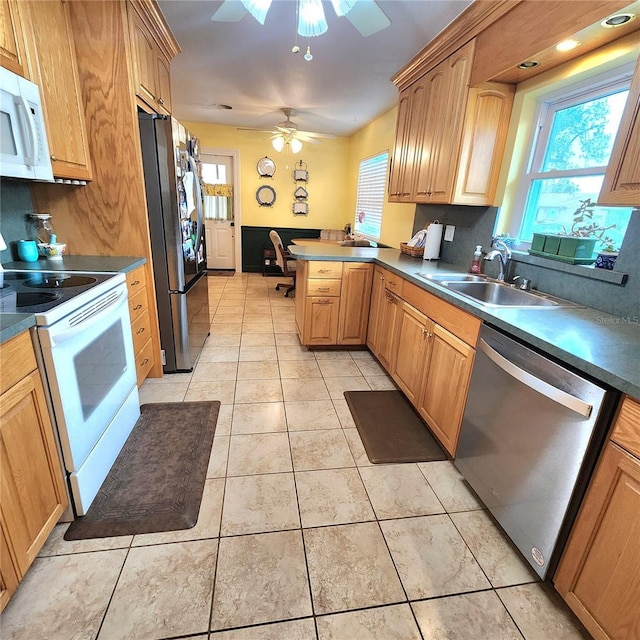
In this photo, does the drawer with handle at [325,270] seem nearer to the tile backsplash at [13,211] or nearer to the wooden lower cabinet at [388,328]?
the wooden lower cabinet at [388,328]

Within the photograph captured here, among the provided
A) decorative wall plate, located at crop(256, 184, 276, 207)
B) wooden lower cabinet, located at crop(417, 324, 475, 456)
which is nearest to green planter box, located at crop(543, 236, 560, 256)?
wooden lower cabinet, located at crop(417, 324, 475, 456)

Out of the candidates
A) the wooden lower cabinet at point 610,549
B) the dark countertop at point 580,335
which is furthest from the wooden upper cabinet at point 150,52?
the wooden lower cabinet at point 610,549

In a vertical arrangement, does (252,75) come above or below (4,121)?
above

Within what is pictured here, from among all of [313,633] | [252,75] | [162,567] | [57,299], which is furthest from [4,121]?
[252,75]

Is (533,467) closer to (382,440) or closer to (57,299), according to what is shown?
(382,440)

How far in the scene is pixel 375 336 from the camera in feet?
9.68

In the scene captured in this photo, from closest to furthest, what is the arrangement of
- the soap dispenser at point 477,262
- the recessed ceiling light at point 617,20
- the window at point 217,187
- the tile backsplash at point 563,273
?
1. the recessed ceiling light at point 617,20
2. the tile backsplash at point 563,273
3. the soap dispenser at point 477,262
4. the window at point 217,187

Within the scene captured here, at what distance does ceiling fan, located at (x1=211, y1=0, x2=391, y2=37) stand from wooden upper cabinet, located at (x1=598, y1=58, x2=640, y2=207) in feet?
3.53

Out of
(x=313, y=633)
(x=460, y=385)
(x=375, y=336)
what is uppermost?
(x=460, y=385)

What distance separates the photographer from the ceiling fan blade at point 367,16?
5.03 ft

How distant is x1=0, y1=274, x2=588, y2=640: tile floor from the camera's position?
43.3 inches

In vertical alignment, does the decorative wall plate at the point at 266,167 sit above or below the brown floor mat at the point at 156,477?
above

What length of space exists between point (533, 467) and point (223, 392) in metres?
1.89

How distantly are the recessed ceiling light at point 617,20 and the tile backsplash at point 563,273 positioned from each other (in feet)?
2.49
